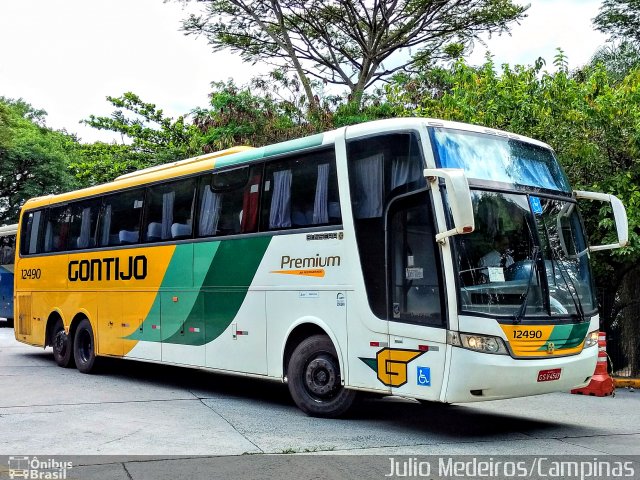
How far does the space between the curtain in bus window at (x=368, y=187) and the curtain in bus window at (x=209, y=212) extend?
2.85 m

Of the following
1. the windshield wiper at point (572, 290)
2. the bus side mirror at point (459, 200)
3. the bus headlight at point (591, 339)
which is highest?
the bus side mirror at point (459, 200)

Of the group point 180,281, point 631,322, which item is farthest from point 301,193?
point 631,322

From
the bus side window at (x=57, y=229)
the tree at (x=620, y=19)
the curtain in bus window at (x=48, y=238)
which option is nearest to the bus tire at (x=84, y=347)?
the bus side window at (x=57, y=229)

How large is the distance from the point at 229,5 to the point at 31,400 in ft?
56.9

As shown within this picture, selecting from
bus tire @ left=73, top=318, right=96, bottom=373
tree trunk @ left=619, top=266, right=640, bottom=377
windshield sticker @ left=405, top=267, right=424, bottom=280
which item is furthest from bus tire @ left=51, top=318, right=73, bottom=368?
tree trunk @ left=619, top=266, right=640, bottom=377

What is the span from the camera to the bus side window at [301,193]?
9430 mm

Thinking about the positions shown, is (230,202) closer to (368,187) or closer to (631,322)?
(368,187)

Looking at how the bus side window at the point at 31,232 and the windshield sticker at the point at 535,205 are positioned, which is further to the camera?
the bus side window at the point at 31,232

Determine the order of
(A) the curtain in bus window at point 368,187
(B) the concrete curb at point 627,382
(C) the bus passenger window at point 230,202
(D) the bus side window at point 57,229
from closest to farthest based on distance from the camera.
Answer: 1. (A) the curtain in bus window at point 368,187
2. (C) the bus passenger window at point 230,202
3. (B) the concrete curb at point 627,382
4. (D) the bus side window at point 57,229

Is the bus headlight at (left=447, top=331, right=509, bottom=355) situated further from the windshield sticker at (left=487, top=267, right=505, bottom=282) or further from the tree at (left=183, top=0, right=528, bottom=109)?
the tree at (left=183, top=0, right=528, bottom=109)

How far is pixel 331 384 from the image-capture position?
9.30 m

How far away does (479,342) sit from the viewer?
7.79 meters

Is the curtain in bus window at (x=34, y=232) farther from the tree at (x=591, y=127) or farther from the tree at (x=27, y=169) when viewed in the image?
the tree at (x=27, y=169)

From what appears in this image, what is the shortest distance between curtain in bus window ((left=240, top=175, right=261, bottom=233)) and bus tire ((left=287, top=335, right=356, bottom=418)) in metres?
1.83
